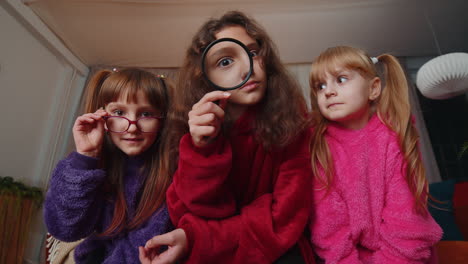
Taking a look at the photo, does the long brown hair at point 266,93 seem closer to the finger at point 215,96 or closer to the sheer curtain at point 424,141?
the finger at point 215,96

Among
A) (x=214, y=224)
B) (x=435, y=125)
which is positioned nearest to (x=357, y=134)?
(x=214, y=224)

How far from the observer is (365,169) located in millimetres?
1164

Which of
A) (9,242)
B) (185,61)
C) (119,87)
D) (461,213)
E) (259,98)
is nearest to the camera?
(259,98)

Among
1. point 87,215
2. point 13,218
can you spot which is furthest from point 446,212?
point 13,218

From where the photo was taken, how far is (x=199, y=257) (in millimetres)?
911

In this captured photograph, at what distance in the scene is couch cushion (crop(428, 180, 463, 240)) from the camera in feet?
6.29

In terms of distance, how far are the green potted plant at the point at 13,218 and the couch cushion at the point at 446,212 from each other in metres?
3.37

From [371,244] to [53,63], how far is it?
3.86 m

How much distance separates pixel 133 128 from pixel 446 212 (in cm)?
215

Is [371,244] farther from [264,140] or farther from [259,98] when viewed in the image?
[259,98]

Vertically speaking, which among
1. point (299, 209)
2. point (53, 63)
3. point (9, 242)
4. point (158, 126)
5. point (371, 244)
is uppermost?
point (53, 63)

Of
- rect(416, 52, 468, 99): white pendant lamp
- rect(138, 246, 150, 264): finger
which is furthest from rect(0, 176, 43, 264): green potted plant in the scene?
rect(416, 52, 468, 99): white pendant lamp

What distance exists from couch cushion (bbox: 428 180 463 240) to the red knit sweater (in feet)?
4.38

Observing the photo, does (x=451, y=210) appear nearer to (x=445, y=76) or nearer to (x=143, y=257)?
(x=445, y=76)
